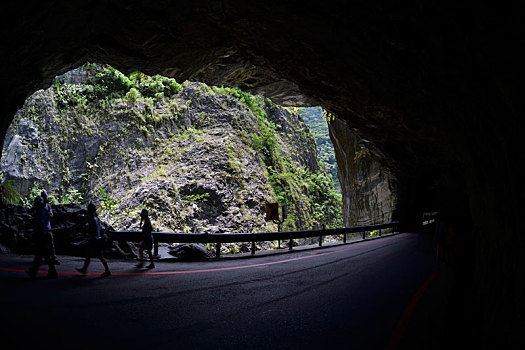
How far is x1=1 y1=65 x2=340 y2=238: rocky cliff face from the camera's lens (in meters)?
18.2

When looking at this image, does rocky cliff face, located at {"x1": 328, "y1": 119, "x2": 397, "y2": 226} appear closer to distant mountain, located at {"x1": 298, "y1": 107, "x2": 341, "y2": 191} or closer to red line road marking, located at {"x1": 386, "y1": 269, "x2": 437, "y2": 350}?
red line road marking, located at {"x1": 386, "y1": 269, "x2": 437, "y2": 350}

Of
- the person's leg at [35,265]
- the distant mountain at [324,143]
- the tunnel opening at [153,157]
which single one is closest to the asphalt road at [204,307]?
the person's leg at [35,265]

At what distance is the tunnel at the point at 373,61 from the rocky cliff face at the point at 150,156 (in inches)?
369

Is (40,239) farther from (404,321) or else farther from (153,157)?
(153,157)

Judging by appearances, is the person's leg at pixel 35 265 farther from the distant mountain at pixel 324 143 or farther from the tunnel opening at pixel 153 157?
the distant mountain at pixel 324 143

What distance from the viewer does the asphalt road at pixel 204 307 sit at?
139 inches

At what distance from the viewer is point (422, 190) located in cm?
2283

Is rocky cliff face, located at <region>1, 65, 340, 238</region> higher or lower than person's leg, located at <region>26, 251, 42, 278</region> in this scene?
higher

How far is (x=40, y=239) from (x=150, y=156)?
1630 cm

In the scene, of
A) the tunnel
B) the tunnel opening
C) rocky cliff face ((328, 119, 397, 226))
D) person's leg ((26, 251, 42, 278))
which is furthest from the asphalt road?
rocky cliff face ((328, 119, 397, 226))

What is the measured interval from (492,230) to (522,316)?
68.4 inches

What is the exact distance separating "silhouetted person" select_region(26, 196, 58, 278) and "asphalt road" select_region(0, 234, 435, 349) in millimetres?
233

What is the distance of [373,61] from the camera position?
21.4 feet

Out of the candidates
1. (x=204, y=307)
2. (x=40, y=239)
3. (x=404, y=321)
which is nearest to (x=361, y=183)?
(x=404, y=321)
